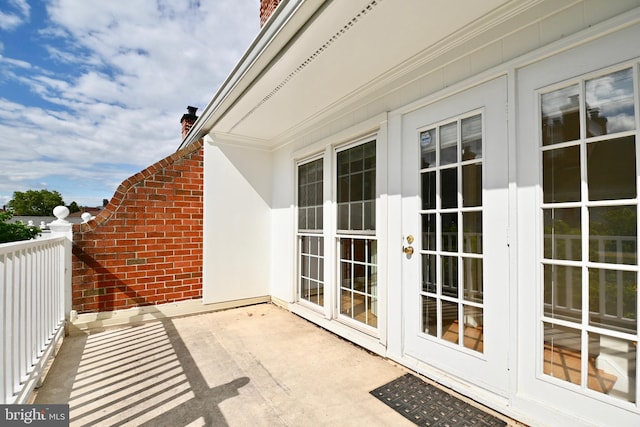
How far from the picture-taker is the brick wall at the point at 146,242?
366 centimetres

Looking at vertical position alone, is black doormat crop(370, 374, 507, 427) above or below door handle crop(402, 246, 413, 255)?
below

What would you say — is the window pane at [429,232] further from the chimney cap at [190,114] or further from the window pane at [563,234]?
the chimney cap at [190,114]

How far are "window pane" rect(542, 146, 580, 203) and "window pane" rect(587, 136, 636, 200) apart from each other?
0.20 ft

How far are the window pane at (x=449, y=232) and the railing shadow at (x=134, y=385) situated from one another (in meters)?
2.02

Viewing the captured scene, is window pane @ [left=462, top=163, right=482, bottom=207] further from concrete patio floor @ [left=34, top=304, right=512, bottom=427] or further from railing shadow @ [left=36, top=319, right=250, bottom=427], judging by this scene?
railing shadow @ [left=36, top=319, right=250, bottom=427]

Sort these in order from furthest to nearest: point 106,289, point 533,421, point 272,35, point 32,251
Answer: point 106,289, point 32,251, point 272,35, point 533,421

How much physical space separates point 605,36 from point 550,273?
1.35 metres

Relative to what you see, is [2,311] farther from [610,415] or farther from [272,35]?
[610,415]

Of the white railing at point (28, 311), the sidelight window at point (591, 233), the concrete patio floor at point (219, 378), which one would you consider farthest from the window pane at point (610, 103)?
the white railing at point (28, 311)

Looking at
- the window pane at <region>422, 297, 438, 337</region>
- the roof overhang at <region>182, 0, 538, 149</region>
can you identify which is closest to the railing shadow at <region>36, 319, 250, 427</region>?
the window pane at <region>422, 297, 438, 337</region>

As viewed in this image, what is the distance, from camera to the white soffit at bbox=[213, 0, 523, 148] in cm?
183

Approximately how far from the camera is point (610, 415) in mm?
1440

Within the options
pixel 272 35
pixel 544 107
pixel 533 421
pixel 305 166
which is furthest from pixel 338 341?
pixel 272 35

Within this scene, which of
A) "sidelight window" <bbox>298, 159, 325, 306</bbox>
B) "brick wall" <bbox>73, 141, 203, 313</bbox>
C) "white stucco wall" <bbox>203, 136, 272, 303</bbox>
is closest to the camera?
"brick wall" <bbox>73, 141, 203, 313</bbox>
